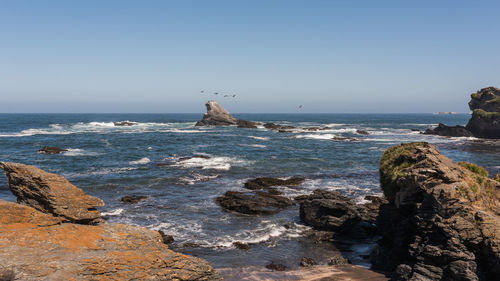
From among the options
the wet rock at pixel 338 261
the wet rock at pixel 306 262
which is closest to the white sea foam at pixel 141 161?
the wet rock at pixel 306 262

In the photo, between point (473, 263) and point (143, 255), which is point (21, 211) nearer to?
point (143, 255)

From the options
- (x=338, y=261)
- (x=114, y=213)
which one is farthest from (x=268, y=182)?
(x=338, y=261)

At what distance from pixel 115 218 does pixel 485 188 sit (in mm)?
20742

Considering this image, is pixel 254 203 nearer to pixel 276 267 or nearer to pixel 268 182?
pixel 268 182

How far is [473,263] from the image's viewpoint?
1106cm

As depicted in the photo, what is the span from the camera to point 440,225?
11938 millimetres

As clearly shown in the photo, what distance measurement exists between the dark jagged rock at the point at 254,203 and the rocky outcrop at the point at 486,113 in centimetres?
7595

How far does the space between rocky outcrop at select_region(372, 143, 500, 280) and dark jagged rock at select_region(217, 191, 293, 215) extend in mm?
8609

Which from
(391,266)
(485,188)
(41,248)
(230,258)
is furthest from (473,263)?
(41,248)

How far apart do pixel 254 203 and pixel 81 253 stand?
57.2ft

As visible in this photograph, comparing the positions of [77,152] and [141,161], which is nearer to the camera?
[141,161]

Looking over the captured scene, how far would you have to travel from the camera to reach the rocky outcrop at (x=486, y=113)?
247ft

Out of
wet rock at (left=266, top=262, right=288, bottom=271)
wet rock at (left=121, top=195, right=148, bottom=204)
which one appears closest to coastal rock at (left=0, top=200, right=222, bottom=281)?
wet rock at (left=266, top=262, right=288, bottom=271)

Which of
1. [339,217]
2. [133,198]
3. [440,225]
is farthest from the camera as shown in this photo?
[133,198]
